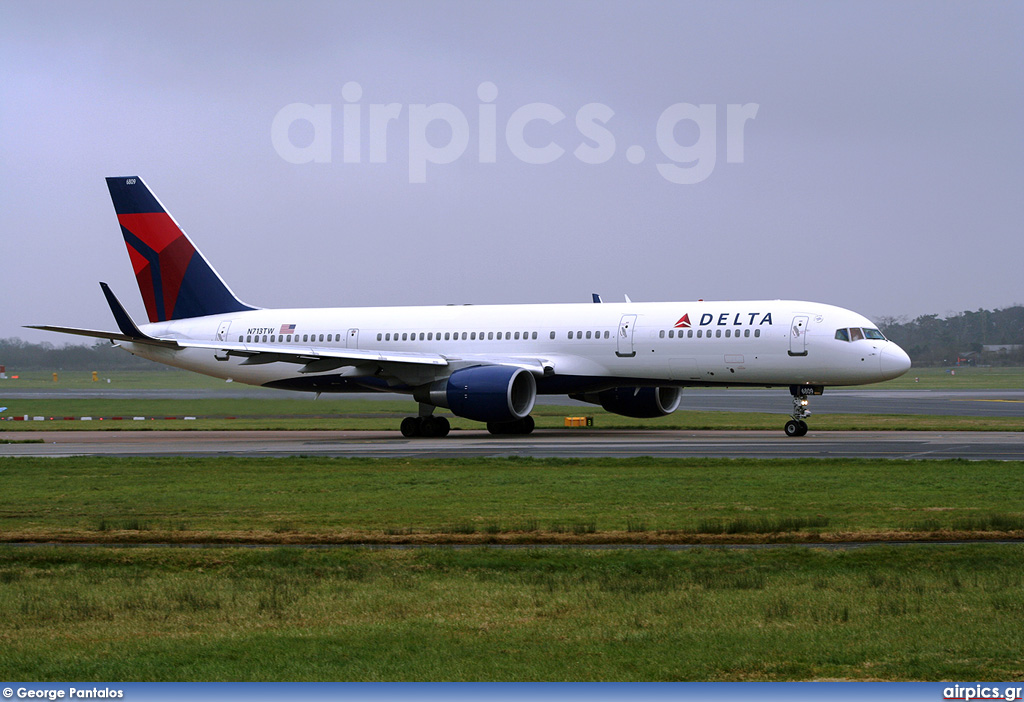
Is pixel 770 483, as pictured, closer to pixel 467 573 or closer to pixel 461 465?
pixel 461 465

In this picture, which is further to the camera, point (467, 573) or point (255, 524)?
point (255, 524)

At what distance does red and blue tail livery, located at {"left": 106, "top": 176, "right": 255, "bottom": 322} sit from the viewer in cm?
4159

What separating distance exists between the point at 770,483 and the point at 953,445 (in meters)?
10.4

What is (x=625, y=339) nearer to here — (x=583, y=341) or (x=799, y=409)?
(x=583, y=341)

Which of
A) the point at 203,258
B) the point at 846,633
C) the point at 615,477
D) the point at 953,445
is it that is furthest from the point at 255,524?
the point at 203,258

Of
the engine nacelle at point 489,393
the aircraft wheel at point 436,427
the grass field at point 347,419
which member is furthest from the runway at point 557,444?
the grass field at point 347,419

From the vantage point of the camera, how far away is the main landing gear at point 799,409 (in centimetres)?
3186

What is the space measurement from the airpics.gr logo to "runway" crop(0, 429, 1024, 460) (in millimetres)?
3204

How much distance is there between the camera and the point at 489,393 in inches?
1299

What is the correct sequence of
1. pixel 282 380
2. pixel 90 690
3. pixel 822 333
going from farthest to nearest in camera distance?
pixel 282 380
pixel 822 333
pixel 90 690

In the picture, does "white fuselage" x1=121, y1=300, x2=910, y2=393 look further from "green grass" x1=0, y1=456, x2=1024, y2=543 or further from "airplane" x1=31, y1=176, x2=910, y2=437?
"green grass" x1=0, y1=456, x2=1024, y2=543

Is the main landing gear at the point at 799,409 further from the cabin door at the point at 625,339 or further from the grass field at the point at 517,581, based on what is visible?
the grass field at the point at 517,581

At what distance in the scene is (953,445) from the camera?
27094 millimetres

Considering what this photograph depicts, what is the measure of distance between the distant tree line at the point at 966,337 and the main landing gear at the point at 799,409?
4402 inches
